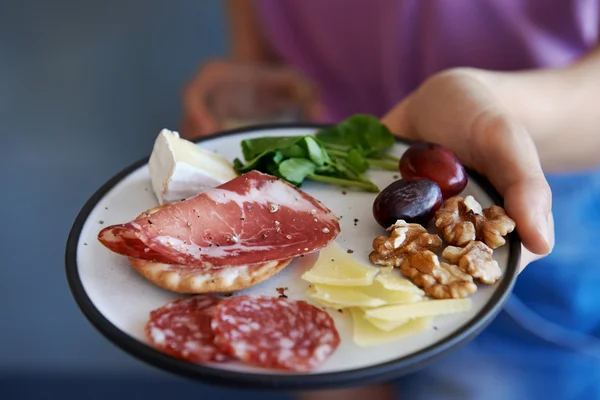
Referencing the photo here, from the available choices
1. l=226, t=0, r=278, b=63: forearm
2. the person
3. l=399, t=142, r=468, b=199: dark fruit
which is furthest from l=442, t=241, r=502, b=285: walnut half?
l=226, t=0, r=278, b=63: forearm

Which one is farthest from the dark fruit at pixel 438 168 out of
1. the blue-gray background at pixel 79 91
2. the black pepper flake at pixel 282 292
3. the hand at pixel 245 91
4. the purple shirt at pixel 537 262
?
the blue-gray background at pixel 79 91

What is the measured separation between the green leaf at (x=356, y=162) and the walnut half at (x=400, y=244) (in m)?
0.15

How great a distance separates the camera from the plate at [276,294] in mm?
561

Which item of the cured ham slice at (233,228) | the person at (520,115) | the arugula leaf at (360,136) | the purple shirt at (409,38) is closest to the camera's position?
the cured ham slice at (233,228)

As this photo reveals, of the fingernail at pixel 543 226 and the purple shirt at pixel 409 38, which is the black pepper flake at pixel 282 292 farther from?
the purple shirt at pixel 409 38

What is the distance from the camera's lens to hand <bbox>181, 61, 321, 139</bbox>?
1.52 metres

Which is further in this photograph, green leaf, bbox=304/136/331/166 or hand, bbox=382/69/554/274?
green leaf, bbox=304/136/331/166

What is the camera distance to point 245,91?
1565 millimetres

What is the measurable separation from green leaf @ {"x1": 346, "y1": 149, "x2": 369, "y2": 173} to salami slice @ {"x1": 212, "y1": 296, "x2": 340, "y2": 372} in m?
0.25

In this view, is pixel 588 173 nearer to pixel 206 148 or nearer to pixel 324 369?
pixel 206 148

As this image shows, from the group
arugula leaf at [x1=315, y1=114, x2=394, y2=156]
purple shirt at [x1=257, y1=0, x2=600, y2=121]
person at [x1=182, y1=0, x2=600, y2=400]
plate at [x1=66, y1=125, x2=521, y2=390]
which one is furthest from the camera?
purple shirt at [x1=257, y1=0, x2=600, y2=121]

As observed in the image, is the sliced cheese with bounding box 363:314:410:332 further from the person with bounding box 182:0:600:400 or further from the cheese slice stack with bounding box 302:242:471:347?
the person with bounding box 182:0:600:400

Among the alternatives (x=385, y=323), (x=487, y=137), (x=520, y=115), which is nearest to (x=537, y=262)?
(x=520, y=115)

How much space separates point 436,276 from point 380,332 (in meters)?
0.08
